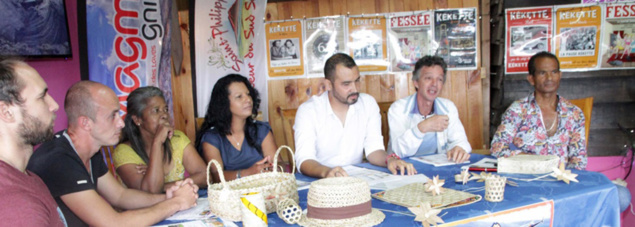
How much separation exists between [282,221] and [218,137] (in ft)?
4.44

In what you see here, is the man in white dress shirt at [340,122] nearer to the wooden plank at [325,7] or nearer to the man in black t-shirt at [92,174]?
the man in black t-shirt at [92,174]

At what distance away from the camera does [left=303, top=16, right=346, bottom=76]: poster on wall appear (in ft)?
13.0

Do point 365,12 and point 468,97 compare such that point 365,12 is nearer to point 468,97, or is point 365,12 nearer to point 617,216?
point 468,97

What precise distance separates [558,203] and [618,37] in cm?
261

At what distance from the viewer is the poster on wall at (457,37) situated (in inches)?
150

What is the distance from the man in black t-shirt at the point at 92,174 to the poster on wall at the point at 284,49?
225 cm

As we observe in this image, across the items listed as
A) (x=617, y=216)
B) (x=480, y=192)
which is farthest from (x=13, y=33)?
(x=617, y=216)

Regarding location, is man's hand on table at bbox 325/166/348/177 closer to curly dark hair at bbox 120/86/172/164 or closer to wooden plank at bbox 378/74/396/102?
curly dark hair at bbox 120/86/172/164

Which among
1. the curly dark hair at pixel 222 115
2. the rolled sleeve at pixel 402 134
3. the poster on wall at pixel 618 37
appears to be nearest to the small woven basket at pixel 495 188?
the rolled sleeve at pixel 402 134

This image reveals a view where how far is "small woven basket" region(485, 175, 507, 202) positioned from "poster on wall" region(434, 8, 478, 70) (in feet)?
7.75

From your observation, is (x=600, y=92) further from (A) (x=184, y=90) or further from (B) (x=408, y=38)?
(A) (x=184, y=90)

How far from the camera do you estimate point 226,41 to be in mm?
3863

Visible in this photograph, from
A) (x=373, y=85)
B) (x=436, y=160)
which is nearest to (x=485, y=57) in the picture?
(x=373, y=85)

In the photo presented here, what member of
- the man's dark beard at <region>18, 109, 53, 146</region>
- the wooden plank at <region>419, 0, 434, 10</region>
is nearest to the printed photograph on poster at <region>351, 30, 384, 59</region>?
the wooden plank at <region>419, 0, 434, 10</region>
